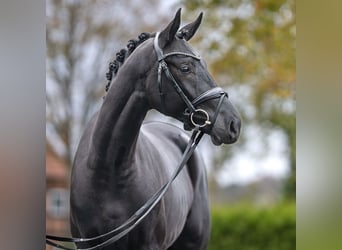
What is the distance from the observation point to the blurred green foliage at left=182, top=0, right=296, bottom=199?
5.57 metres

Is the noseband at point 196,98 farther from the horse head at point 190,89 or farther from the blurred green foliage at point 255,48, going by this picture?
the blurred green foliage at point 255,48

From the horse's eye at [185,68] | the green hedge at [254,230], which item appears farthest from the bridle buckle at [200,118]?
the green hedge at [254,230]

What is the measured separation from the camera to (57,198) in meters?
4.41

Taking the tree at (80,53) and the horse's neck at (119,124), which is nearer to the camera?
the horse's neck at (119,124)

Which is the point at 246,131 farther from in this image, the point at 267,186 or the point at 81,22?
the point at 81,22

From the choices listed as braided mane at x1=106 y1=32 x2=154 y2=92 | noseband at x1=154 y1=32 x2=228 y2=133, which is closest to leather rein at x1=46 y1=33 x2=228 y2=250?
noseband at x1=154 y1=32 x2=228 y2=133

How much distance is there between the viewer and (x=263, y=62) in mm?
6320

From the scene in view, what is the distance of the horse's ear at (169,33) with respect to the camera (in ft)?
7.43

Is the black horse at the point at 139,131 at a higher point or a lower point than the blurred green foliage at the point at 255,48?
lower

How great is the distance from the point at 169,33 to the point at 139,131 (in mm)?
417

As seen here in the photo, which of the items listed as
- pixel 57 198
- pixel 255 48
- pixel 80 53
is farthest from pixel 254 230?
pixel 80 53

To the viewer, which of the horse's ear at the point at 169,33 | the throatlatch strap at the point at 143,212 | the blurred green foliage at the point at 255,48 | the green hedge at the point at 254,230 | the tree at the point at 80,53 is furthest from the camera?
the green hedge at the point at 254,230
